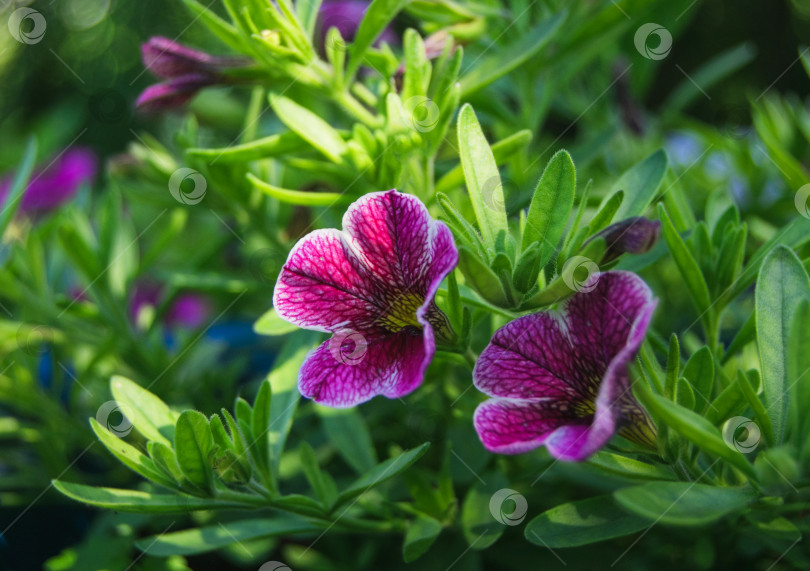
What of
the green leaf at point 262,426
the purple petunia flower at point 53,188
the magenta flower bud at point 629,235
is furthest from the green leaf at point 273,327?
the purple petunia flower at point 53,188

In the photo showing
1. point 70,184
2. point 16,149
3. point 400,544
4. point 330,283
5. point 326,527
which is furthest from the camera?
point 16,149

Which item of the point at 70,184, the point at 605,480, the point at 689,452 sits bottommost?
the point at 605,480

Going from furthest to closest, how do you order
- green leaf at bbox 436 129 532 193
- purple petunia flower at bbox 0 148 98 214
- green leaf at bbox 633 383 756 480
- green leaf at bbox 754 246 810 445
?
purple petunia flower at bbox 0 148 98 214 → green leaf at bbox 436 129 532 193 → green leaf at bbox 754 246 810 445 → green leaf at bbox 633 383 756 480

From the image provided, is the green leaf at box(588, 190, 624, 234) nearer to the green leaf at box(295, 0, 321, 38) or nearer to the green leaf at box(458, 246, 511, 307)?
the green leaf at box(458, 246, 511, 307)

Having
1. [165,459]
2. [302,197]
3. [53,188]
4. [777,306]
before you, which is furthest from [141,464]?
[53,188]

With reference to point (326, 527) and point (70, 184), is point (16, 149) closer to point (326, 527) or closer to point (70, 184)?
point (70, 184)

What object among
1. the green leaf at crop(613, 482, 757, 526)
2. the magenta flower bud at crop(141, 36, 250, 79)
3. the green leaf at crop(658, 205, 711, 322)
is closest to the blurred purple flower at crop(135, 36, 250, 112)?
the magenta flower bud at crop(141, 36, 250, 79)

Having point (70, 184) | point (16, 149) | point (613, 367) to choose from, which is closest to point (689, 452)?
point (613, 367)
